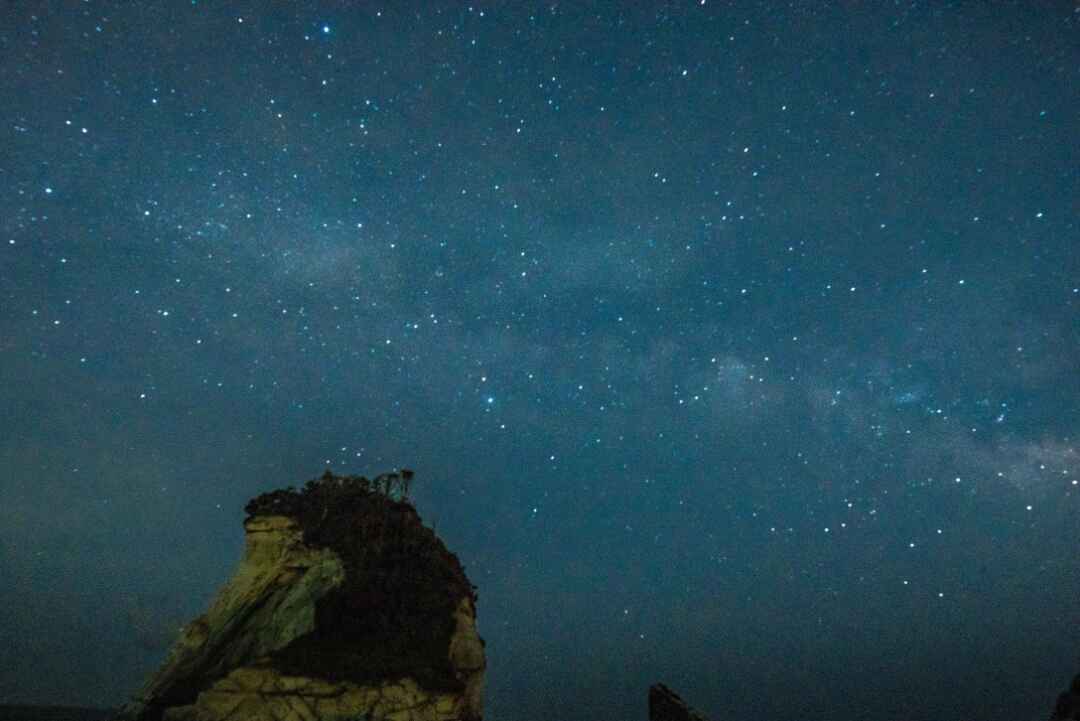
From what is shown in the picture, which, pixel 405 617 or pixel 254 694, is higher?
pixel 405 617

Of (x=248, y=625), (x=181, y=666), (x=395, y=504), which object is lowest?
(x=181, y=666)

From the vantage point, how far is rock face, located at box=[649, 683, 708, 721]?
21.7 meters

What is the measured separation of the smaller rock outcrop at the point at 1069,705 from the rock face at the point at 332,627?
17.2m

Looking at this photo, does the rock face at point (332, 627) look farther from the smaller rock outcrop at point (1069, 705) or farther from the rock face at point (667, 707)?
the smaller rock outcrop at point (1069, 705)

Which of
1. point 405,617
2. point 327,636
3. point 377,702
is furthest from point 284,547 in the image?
point 377,702

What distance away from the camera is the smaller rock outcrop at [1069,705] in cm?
1046

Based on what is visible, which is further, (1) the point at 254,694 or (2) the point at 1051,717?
(1) the point at 254,694

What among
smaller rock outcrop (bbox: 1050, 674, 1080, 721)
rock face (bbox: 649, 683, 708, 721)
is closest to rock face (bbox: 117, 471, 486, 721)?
rock face (bbox: 649, 683, 708, 721)

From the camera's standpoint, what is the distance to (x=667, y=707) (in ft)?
73.4

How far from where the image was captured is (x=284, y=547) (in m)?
23.1

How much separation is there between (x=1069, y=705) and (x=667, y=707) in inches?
576

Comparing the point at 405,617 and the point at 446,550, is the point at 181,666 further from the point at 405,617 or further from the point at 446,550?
the point at 446,550

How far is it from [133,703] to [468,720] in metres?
11.5

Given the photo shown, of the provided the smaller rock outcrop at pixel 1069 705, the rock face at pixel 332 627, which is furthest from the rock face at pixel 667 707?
the smaller rock outcrop at pixel 1069 705
